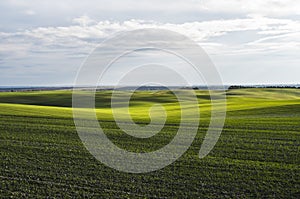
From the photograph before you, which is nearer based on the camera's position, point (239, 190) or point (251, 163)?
point (239, 190)

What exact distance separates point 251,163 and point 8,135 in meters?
16.1

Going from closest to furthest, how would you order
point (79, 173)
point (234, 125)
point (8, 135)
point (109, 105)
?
point (79, 173), point (8, 135), point (234, 125), point (109, 105)

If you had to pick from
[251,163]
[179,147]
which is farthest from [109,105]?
[251,163]

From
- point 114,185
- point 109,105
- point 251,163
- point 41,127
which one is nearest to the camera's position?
point 114,185

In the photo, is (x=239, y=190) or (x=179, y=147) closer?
(x=239, y=190)

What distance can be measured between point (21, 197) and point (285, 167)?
1143 cm

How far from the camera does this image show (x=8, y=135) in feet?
79.4

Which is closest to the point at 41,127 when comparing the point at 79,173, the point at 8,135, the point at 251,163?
the point at 8,135

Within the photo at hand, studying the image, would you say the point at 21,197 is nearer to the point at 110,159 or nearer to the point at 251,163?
the point at 110,159

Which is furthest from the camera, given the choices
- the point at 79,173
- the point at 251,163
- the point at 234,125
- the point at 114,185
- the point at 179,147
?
the point at 234,125

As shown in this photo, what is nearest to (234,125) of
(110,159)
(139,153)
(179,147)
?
(179,147)

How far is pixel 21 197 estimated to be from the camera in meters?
13.0

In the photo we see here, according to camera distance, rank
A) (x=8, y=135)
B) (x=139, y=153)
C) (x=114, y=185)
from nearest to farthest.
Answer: (x=114, y=185)
(x=139, y=153)
(x=8, y=135)

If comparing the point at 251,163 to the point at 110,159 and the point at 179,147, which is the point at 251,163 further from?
the point at 110,159
